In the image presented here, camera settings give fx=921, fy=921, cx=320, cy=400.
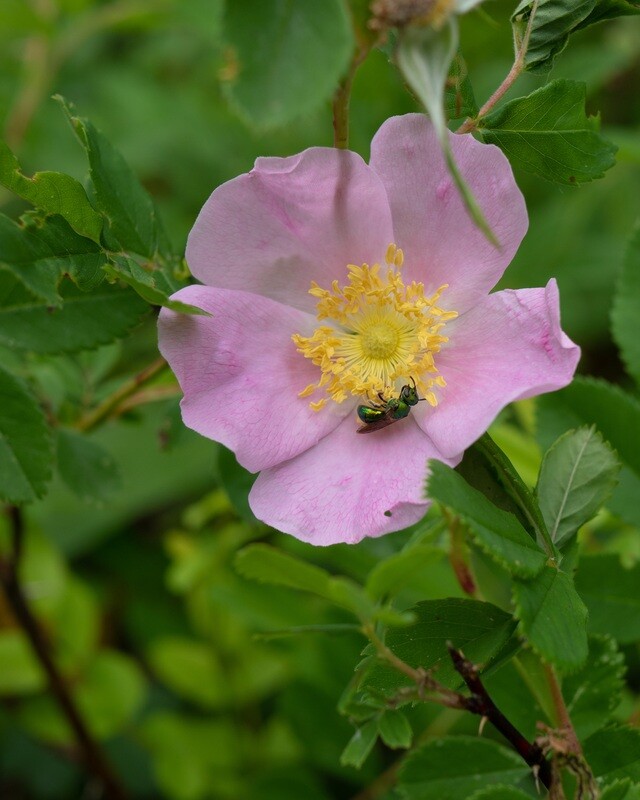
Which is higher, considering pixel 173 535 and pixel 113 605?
pixel 173 535

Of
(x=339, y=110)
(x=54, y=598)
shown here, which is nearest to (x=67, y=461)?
(x=339, y=110)

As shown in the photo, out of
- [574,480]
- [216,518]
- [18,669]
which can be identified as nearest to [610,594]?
[574,480]

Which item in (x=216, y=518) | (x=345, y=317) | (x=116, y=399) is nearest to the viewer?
(x=345, y=317)

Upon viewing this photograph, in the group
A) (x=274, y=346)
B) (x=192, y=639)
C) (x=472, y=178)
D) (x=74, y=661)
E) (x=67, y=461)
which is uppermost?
(x=472, y=178)

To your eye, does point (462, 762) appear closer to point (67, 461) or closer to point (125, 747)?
point (67, 461)

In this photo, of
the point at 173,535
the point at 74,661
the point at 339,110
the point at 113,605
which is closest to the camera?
the point at 339,110

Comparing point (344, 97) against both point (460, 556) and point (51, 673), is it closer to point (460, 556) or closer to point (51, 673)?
point (460, 556)

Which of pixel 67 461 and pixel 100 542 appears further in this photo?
pixel 100 542

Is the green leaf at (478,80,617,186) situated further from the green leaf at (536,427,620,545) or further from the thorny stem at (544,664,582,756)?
the thorny stem at (544,664,582,756)
